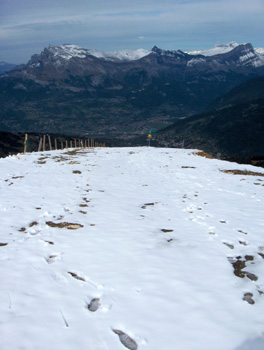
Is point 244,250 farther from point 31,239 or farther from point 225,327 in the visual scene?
point 31,239

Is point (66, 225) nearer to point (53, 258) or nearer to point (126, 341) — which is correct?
point (53, 258)

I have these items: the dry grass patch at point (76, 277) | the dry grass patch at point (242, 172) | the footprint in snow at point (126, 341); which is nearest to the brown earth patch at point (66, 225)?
the dry grass patch at point (76, 277)

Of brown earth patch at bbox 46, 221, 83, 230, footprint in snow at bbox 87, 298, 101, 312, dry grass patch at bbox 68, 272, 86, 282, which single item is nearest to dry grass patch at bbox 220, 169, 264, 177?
brown earth patch at bbox 46, 221, 83, 230

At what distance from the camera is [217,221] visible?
37.7 feet

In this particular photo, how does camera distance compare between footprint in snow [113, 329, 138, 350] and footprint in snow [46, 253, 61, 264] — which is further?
footprint in snow [46, 253, 61, 264]

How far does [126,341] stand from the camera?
5062 mm

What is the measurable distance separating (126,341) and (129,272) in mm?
2245

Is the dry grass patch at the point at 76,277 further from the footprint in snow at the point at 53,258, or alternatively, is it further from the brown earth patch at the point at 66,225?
the brown earth patch at the point at 66,225

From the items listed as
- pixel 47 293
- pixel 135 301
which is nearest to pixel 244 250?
pixel 135 301

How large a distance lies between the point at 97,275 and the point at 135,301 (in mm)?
1322

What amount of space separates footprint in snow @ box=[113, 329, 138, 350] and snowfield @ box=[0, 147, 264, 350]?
0.06 feet

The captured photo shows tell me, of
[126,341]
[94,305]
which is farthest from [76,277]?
[126,341]

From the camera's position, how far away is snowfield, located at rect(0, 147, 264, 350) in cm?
520

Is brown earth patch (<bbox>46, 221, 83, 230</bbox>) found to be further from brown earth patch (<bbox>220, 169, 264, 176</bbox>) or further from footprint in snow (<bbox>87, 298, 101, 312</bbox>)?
brown earth patch (<bbox>220, 169, 264, 176</bbox>)
